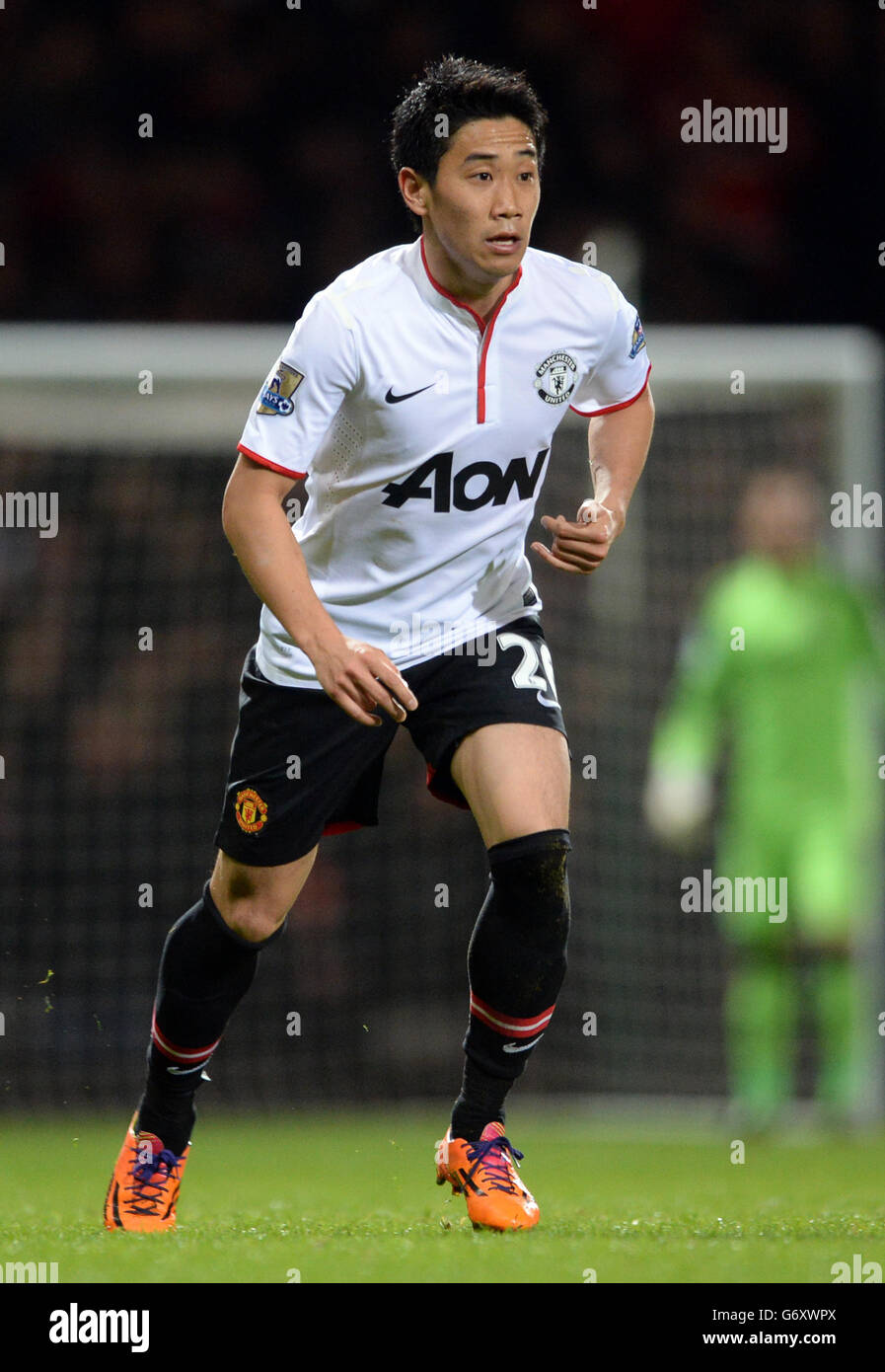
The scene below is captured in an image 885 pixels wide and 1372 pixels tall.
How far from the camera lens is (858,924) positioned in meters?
7.31

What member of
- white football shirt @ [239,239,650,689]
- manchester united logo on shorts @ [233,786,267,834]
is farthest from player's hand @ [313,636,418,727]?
manchester united logo on shorts @ [233,786,267,834]

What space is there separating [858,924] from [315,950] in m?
2.38

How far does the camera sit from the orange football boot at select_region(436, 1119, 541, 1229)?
3791 millimetres

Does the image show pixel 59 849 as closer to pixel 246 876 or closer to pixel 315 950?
pixel 315 950

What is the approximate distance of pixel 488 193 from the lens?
3.75 metres

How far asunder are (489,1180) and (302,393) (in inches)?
60.6

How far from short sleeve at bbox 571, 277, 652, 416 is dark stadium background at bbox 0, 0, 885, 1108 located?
3.58 meters

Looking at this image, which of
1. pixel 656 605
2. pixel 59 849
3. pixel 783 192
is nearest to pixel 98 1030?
pixel 59 849

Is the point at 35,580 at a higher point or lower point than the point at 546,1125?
higher

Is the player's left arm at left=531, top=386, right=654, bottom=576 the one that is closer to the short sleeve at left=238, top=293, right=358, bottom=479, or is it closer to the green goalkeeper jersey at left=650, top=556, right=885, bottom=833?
the short sleeve at left=238, top=293, right=358, bottom=479

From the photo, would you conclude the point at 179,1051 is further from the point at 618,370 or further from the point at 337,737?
the point at 618,370

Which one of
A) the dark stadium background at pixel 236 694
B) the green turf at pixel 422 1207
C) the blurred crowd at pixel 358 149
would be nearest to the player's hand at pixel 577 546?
the green turf at pixel 422 1207

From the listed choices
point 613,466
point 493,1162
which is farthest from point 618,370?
point 493,1162

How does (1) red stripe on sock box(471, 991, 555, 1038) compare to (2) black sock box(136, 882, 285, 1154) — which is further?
(2) black sock box(136, 882, 285, 1154)
